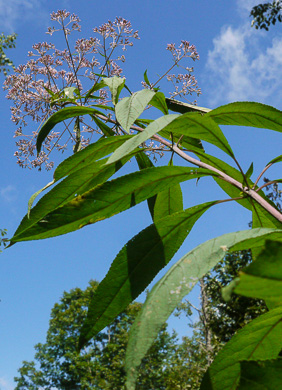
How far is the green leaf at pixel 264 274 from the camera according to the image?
0.90 ft

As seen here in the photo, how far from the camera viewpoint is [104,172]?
0.67m

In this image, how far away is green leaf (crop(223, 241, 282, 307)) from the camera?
27cm

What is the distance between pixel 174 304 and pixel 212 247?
0.28 feet

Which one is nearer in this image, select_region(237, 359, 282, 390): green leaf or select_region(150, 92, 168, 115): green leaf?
select_region(237, 359, 282, 390): green leaf

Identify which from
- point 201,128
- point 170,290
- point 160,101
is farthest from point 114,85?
point 170,290

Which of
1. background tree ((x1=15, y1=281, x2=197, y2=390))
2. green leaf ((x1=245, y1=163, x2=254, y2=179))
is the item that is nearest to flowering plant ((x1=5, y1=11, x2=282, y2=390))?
green leaf ((x1=245, y1=163, x2=254, y2=179))

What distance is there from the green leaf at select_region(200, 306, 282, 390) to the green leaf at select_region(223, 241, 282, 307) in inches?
9.6

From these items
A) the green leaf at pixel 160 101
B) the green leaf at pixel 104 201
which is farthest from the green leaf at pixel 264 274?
the green leaf at pixel 160 101

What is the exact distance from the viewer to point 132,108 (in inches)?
21.7

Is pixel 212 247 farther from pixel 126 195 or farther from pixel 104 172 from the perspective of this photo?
pixel 104 172

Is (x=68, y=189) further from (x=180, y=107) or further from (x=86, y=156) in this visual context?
(x=180, y=107)

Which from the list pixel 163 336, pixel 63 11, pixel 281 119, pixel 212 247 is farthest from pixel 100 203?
pixel 163 336

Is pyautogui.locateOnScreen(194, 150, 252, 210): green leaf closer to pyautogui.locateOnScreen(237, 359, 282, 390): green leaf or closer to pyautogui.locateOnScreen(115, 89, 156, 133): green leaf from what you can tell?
pyautogui.locateOnScreen(115, 89, 156, 133): green leaf

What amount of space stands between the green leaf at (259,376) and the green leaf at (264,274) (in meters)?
0.15
